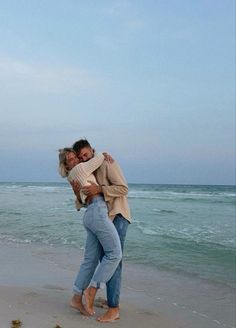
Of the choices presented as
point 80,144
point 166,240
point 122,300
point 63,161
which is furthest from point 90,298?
point 166,240

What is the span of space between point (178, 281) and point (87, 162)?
3.57 meters

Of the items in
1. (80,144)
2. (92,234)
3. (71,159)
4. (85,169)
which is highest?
(80,144)

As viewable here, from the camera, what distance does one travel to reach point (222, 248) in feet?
34.0

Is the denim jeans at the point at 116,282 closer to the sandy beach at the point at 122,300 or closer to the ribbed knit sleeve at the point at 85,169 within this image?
the sandy beach at the point at 122,300

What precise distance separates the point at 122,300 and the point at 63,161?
7.14ft

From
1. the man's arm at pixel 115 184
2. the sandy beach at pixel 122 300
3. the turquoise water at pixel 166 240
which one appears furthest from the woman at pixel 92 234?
the turquoise water at pixel 166 240

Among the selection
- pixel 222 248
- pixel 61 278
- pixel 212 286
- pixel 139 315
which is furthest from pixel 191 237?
pixel 139 315

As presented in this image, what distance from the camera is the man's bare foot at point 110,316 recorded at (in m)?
4.48

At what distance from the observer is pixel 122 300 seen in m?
5.76

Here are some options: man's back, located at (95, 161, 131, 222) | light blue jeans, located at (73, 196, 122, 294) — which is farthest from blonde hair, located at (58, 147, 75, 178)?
light blue jeans, located at (73, 196, 122, 294)

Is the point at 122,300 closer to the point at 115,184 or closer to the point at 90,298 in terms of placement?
the point at 90,298

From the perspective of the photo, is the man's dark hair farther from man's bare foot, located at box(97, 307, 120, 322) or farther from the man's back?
man's bare foot, located at box(97, 307, 120, 322)

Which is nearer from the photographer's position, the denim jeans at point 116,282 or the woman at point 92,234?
the woman at point 92,234

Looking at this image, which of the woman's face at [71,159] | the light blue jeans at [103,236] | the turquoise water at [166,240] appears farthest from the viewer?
the turquoise water at [166,240]
